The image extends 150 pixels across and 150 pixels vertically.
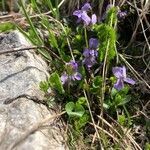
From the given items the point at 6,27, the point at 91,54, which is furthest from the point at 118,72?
the point at 6,27

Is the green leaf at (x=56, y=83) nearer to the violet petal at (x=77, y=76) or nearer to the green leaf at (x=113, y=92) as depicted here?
the violet petal at (x=77, y=76)

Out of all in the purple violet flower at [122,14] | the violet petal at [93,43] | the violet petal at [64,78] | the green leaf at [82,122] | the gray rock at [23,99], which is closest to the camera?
the gray rock at [23,99]

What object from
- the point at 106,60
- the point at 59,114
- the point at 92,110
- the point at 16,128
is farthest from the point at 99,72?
the point at 16,128

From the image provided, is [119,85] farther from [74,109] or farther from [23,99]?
[23,99]

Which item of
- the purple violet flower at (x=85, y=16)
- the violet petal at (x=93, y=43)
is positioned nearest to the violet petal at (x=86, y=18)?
the purple violet flower at (x=85, y=16)

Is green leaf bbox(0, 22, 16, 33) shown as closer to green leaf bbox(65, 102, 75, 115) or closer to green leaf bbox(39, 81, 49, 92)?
green leaf bbox(39, 81, 49, 92)

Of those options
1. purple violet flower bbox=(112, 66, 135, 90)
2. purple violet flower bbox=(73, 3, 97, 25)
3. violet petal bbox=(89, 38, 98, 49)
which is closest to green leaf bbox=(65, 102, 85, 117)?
purple violet flower bbox=(112, 66, 135, 90)
